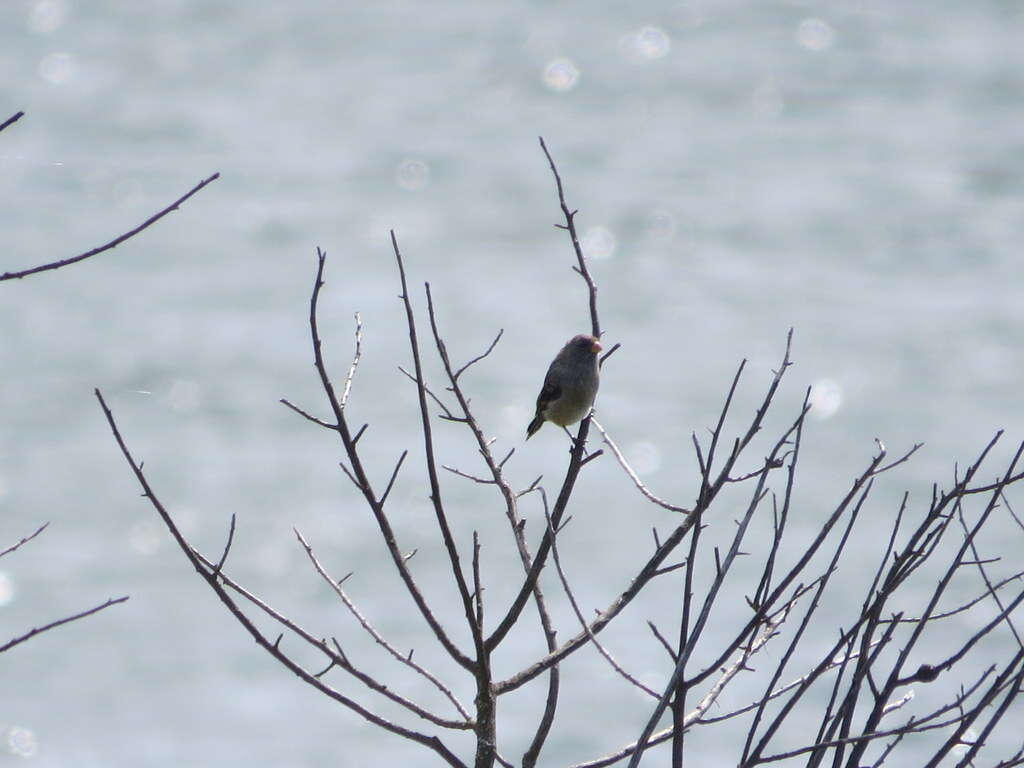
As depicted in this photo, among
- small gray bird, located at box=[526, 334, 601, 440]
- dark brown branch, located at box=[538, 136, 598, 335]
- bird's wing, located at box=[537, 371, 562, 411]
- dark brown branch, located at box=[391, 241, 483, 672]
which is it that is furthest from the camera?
bird's wing, located at box=[537, 371, 562, 411]

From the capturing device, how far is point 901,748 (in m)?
14.0

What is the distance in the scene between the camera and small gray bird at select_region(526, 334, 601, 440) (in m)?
5.55

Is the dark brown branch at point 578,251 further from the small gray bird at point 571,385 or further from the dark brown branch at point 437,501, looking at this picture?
the small gray bird at point 571,385

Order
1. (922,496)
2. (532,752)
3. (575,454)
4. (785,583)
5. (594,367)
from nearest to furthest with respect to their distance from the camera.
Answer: (785,583)
(532,752)
(575,454)
(594,367)
(922,496)

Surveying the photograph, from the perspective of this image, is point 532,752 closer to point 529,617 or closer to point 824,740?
point 824,740

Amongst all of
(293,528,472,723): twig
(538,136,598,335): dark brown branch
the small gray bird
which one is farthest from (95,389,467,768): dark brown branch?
the small gray bird

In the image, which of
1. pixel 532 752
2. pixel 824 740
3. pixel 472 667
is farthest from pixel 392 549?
pixel 824 740

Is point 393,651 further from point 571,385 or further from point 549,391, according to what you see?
point 549,391

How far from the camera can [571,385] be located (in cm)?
566

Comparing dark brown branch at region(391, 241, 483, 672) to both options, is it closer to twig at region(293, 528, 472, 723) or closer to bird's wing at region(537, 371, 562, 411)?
twig at region(293, 528, 472, 723)

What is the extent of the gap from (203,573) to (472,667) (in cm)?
64

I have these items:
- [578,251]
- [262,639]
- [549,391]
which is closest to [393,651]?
[262,639]

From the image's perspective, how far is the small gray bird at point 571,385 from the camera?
5546mm

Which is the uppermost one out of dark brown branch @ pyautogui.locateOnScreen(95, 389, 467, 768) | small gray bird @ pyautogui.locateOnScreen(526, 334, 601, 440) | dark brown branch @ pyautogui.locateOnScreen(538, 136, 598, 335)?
small gray bird @ pyautogui.locateOnScreen(526, 334, 601, 440)
